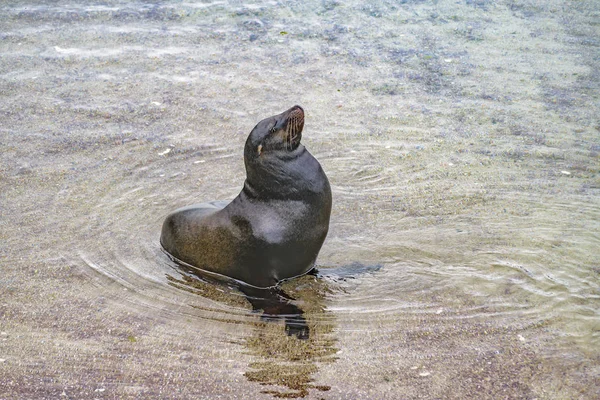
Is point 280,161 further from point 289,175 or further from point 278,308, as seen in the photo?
point 278,308

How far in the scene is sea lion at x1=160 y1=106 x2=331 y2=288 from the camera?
4590mm

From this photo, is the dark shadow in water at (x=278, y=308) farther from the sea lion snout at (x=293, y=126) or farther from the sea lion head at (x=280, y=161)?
the sea lion snout at (x=293, y=126)

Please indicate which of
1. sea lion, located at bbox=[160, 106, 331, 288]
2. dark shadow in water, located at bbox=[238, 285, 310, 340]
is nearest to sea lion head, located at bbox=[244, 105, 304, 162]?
sea lion, located at bbox=[160, 106, 331, 288]

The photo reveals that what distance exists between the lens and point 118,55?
8.77 m

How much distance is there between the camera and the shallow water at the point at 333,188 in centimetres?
411

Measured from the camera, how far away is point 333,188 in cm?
607

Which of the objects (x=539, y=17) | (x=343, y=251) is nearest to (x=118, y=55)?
(x=343, y=251)

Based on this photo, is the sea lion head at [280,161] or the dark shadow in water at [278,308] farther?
the sea lion head at [280,161]

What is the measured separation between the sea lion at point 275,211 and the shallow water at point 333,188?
0.78ft

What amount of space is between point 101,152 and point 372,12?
4.80 metres

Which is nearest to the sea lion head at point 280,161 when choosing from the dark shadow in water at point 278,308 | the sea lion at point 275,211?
the sea lion at point 275,211

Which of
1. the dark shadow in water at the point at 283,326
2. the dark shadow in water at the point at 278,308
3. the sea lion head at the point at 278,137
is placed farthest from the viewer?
the sea lion head at the point at 278,137

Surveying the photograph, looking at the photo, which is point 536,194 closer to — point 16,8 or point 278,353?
point 278,353

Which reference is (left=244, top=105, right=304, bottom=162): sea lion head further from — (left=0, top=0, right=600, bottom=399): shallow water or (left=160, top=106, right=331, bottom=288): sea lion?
(left=0, top=0, right=600, bottom=399): shallow water
